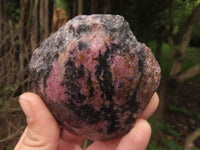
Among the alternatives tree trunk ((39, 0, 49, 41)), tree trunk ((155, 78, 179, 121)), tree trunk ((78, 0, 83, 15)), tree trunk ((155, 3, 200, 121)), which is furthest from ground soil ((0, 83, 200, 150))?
tree trunk ((78, 0, 83, 15))

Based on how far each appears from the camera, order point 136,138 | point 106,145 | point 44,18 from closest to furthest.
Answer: point 136,138 → point 106,145 → point 44,18

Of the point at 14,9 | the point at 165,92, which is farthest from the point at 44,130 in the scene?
the point at 14,9

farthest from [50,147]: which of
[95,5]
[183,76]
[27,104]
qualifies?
[183,76]

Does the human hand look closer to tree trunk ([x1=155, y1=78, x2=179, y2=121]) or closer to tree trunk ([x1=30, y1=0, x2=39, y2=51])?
tree trunk ([x1=155, y1=78, x2=179, y2=121])

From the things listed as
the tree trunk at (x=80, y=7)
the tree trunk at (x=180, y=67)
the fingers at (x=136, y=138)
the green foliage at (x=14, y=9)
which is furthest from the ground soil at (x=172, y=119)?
the green foliage at (x=14, y=9)

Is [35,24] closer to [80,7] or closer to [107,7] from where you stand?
[80,7]

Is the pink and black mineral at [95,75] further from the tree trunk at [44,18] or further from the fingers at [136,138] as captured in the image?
the tree trunk at [44,18]

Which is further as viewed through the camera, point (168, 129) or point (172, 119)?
point (172, 119)
